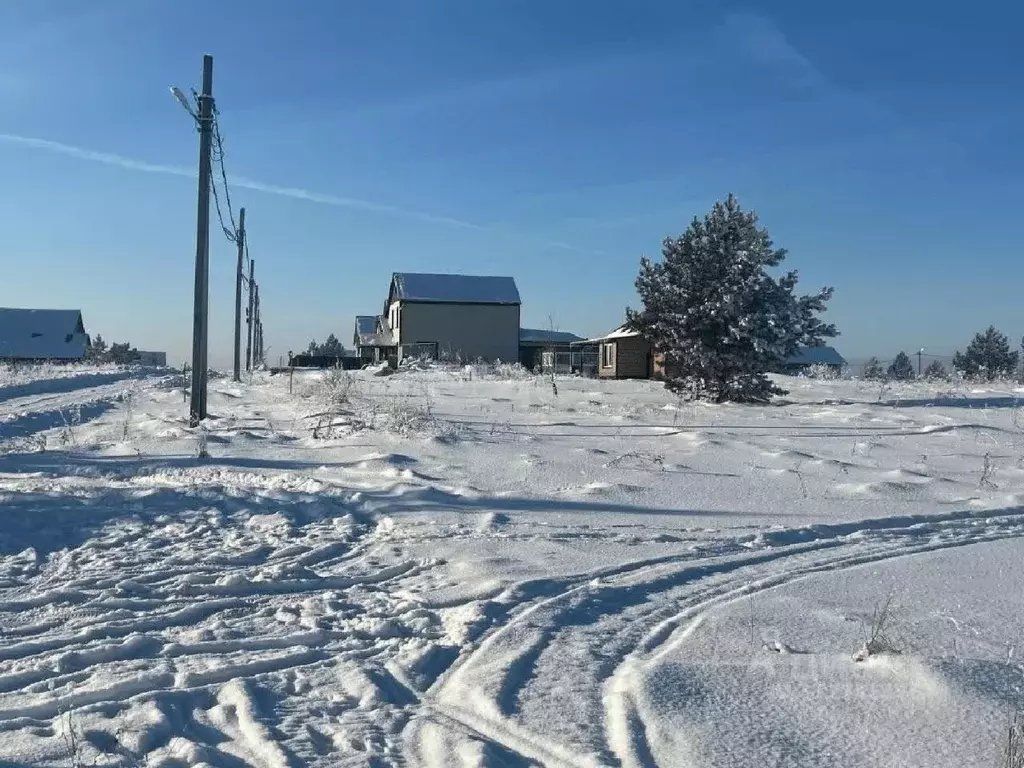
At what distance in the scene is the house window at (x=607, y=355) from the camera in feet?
132

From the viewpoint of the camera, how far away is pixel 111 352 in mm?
85375

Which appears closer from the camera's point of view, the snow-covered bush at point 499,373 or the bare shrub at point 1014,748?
the bare shrub at point 1014,748

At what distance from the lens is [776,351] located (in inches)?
751

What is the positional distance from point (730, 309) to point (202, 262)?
36.2ft

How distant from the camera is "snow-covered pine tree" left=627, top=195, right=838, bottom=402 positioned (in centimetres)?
1905

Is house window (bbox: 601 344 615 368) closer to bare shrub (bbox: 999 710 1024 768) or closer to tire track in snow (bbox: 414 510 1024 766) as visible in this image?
tire track in snow (bbox: 414 510 1024 766)

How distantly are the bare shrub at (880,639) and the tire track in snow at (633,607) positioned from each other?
82 centimetres

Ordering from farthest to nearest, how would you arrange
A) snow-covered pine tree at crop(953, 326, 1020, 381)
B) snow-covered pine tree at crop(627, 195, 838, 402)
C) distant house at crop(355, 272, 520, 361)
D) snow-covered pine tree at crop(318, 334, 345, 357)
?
snow-covered pine tree at crop(318, 334, 345, 357), snow-covered pine tree at crop(953, 326, 1020, 381), distant house at crop(355, 272, 520, 361), snow-covered pine tree at crop(627, 195, 838, 402)

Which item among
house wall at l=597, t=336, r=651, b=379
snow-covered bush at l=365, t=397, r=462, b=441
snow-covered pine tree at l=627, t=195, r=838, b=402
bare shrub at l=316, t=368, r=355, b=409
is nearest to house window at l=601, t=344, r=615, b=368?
house wall at l=597, t=336, r=651, b=379

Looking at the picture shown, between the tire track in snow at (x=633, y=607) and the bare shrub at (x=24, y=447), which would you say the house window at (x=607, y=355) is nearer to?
the bare shrub at (x=24, y=447)

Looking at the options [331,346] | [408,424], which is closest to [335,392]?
[408,424]

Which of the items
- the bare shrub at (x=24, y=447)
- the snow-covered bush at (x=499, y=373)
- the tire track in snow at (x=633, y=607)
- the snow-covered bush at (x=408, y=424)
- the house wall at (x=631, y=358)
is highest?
the house wall at (x=631, y=358)

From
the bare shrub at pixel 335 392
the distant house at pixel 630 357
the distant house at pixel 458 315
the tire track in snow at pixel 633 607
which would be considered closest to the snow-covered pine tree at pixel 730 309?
the bare shrub at pixel 335 392

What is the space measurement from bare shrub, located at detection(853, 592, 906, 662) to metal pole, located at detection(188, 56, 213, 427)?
454 inches
